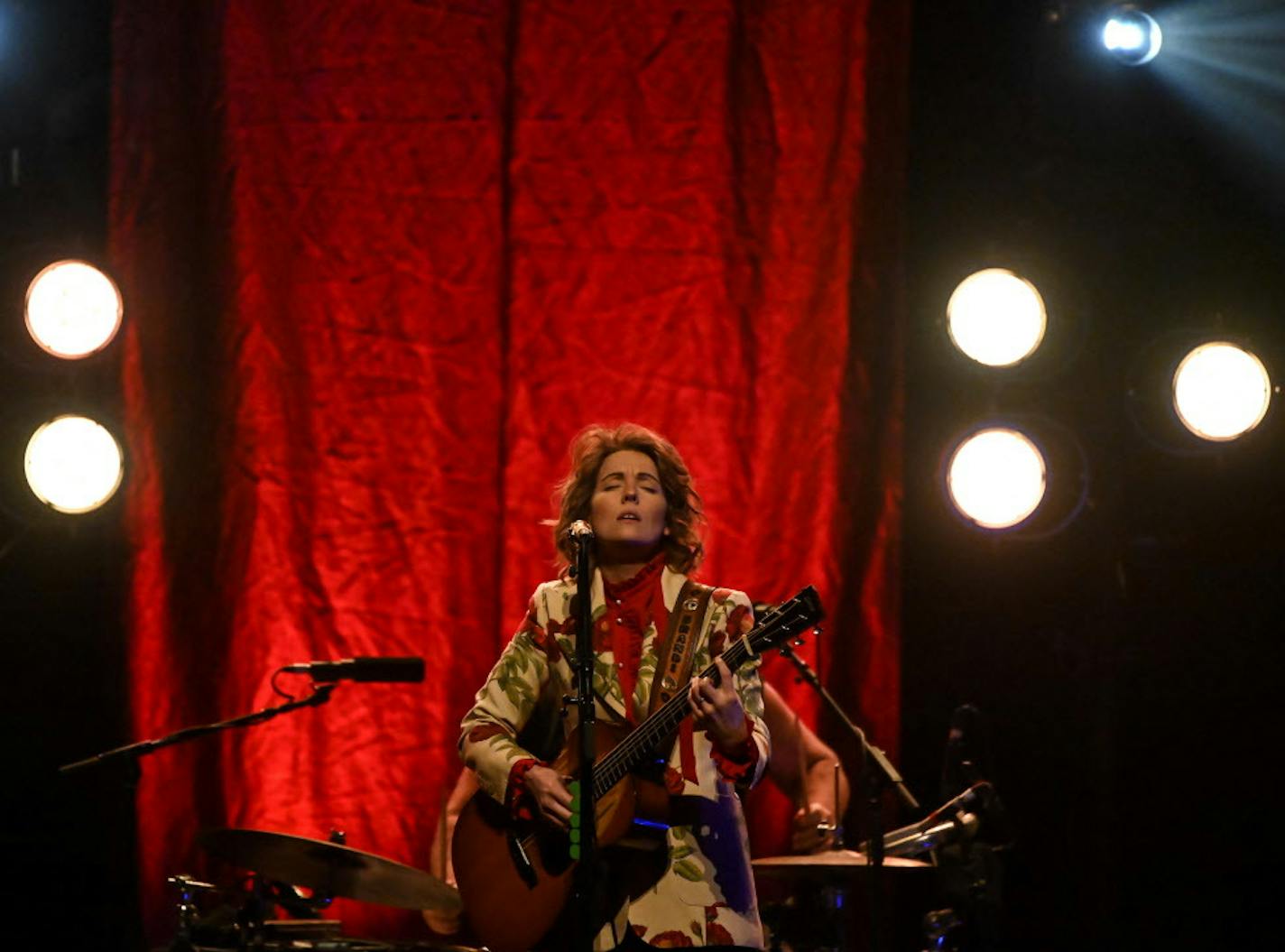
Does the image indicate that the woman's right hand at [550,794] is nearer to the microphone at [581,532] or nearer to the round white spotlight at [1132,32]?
the microphone at [581,532]

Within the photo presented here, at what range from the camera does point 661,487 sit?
3971 millimetres

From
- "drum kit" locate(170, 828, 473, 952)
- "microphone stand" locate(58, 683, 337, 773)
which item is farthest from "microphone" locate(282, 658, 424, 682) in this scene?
"drum kit" locate(170, 828, 473, 952)

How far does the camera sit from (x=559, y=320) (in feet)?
16.0

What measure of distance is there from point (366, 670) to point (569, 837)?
91cm

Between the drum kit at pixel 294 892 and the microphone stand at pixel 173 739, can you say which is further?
the microphone stand at pixel 173 739

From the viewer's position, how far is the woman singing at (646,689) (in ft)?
11.3

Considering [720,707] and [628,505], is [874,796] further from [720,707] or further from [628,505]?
[628,505]

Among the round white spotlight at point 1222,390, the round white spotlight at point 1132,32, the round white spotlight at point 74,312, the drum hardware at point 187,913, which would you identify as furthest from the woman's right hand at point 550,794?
the round white spotlight at point 1132,32

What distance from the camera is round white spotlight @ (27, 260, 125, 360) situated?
15.5ft

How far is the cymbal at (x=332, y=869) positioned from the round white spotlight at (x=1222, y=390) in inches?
101

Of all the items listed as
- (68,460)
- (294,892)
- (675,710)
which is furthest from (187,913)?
(675,710)

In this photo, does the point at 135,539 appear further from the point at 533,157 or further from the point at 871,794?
the point at 871,794

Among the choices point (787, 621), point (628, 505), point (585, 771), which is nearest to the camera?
point (585, 771)

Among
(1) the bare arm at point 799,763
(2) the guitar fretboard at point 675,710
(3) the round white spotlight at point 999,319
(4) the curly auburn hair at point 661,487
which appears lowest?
(1) the bare arm at point 799,763
